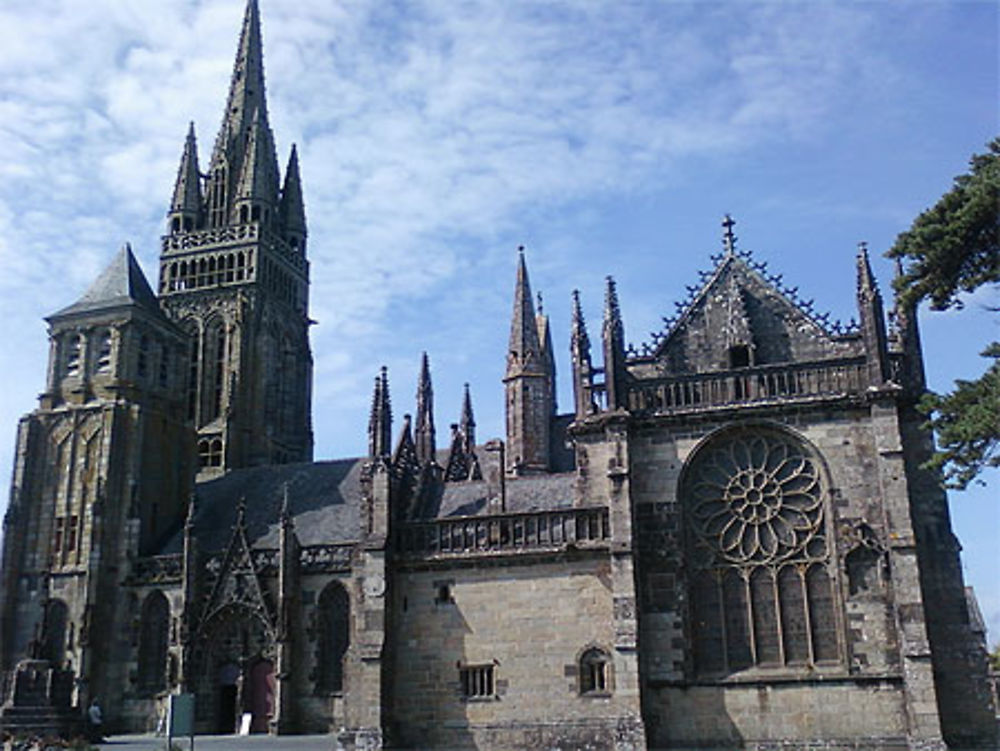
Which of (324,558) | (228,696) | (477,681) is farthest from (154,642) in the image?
(477,681)

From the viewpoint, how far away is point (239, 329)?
194 ft

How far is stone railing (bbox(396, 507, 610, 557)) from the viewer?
2983 cm

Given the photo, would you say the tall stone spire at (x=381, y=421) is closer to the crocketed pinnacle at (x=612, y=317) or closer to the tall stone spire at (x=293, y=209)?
the crocketed pinnacle at (x=612, y=317)

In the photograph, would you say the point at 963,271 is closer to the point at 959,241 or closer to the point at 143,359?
the point at 959,241

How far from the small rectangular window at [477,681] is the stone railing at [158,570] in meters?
17.9

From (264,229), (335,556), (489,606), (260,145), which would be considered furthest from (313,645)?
(260,145)

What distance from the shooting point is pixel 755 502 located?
2902cm

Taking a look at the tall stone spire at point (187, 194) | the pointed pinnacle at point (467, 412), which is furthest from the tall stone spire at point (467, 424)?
the tall stone spire at point (187, 194)

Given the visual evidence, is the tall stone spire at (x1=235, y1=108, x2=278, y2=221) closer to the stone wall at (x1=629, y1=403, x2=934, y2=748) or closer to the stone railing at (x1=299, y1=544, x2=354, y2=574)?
the stone railing at (x1=299, y1=544, x2=354, y2=574)

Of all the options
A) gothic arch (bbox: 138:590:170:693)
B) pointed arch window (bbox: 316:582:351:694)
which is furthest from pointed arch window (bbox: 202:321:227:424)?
pointed arch window (bbox: 316:582:351:694)

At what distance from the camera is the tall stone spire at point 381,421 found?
33.9 meters

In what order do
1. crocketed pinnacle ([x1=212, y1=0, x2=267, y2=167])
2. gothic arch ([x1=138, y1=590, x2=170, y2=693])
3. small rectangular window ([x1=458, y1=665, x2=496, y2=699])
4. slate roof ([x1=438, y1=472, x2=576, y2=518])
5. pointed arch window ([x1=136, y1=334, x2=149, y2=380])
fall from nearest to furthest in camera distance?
small rectangular window ([x1=458, y1=665, x2=496, y2=699]), slate roof ([x1=438, y1=472, x2=576, y2=518]), gothic arch ([x1=138, y1=590, x2=170, y2=693]), pointed arch window ([x1=136, y1=334, x2=149, y2=380]), crocketed pinnacle ([x1=212, y1=0, x2=267, y2=167])

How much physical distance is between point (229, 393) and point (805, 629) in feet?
124

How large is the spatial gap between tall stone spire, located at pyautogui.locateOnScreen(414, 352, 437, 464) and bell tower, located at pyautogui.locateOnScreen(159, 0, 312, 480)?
476 inches
